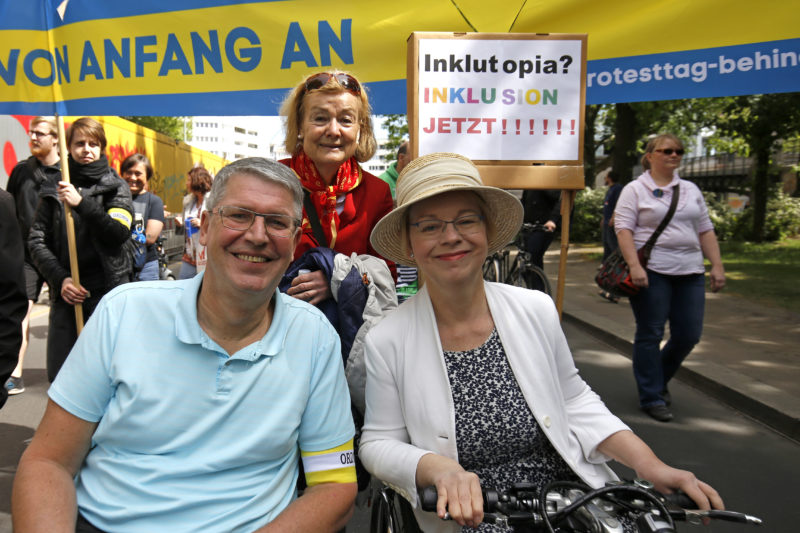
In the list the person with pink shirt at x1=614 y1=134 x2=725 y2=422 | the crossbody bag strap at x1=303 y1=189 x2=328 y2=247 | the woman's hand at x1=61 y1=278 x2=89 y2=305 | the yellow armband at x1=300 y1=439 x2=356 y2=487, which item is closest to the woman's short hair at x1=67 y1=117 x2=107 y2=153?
the woman's hand at x1=61 y1=278 x2=89 y2=305

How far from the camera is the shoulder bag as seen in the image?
4906mm

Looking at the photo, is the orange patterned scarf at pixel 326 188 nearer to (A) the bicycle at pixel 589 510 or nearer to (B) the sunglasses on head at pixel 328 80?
(B) the sunglasses on head at pixel 328 80

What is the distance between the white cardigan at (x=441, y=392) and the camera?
2.03 m

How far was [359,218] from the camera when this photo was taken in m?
2.65

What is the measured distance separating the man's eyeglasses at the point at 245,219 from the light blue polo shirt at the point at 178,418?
0.96 ft

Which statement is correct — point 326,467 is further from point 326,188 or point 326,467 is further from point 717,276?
point 717,276

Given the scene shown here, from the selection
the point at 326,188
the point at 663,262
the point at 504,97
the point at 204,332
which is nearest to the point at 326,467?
the point at 204,332

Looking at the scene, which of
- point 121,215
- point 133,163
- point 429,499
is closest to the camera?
point 429,499

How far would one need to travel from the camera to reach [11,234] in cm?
233

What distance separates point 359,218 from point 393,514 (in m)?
1.16

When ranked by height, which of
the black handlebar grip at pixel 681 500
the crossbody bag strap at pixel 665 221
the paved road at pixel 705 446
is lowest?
the paved road at pixel 705 446

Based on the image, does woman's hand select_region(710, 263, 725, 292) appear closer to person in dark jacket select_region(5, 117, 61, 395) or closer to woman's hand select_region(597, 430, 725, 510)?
woman's hand select_region(597, 430, 725, 510)

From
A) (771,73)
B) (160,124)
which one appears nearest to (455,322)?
(771,73)

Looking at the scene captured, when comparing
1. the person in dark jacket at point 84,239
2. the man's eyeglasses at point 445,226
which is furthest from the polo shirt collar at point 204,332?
the person in dark jacket at point 84,239
